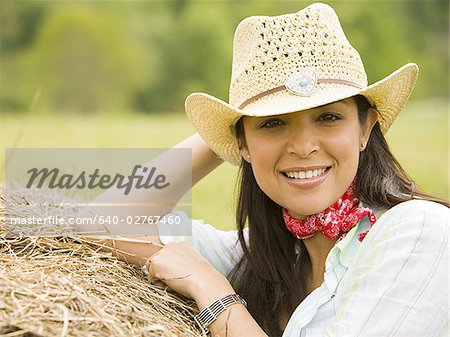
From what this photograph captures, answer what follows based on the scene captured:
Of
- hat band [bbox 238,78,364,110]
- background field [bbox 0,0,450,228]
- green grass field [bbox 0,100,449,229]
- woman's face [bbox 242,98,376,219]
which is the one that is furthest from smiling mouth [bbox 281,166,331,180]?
background field [bbox 0,0,450,228]

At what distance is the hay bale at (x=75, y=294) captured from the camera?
1.82m

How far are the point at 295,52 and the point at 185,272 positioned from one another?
722mm

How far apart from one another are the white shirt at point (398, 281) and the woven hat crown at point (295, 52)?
0.45 meters

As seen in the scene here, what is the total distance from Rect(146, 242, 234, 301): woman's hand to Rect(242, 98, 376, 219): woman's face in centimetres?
30

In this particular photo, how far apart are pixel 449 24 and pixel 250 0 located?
42.2ft

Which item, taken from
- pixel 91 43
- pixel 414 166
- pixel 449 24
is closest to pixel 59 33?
pixel 91 43

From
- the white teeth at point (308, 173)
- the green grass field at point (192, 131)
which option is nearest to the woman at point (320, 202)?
the white teeth at point (308, 173)

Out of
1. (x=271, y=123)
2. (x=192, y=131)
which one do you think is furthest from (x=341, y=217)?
(x=192, y=131)

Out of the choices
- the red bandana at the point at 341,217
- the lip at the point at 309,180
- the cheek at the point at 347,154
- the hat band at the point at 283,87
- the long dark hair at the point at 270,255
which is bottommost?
the long dark hair at the point at 270,255

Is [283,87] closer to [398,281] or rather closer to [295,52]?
[295,52]

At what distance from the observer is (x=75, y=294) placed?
194cm

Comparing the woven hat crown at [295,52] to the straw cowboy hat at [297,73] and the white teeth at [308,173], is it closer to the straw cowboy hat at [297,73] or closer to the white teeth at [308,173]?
the straw cowboy hat at [297,73]

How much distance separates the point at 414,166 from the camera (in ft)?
30.6

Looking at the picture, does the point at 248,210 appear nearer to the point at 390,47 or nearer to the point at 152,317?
the point at 152,317
